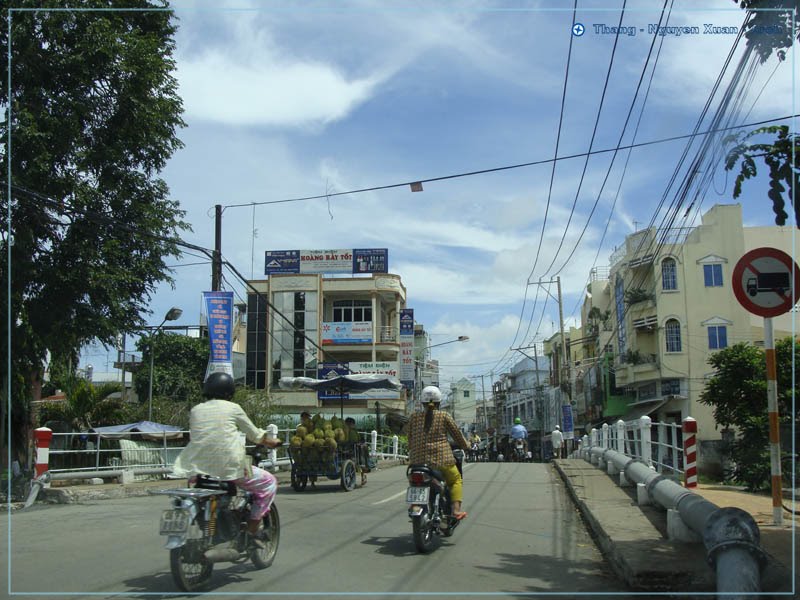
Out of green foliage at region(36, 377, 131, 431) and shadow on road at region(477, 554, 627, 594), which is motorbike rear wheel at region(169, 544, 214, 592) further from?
green foliage at region(36, 377, 131, 431)

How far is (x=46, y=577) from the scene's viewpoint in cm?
666

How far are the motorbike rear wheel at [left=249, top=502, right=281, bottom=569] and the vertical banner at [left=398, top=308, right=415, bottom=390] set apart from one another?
143 ft

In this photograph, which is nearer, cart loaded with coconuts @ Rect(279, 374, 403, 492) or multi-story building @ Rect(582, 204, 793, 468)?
cart loaded with coconuts @ Rect(279, 374, 403, 492)

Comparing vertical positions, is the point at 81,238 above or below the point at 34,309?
above

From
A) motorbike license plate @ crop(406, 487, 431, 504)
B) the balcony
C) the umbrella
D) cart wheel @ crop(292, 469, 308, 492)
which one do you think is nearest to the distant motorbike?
the balcony

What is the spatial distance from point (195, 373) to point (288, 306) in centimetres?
773

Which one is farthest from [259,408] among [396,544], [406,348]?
[406,348]

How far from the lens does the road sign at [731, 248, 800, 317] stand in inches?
284

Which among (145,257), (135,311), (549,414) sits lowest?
(549,414)

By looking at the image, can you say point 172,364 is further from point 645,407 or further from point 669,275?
point 669,275

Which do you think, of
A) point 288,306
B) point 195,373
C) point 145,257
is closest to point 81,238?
point 145,257

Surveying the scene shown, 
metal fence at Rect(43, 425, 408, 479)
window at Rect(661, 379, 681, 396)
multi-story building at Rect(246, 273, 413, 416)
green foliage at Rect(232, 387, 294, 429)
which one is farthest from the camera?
multi-story building at Rect(246, 273, 413, 416)

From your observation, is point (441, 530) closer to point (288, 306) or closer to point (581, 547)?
point (581, 547)

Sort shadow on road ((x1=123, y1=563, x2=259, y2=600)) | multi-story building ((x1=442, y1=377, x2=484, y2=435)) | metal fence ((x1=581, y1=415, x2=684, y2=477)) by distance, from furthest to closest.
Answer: multi-story building ((x1=442, y1=377, x2=484, y2=435)) < metal fence ((x1=581, y1=415, x2=684, y2=477)) < shadow on road ((x1=123, y1=563, x2=259, y2=600))
